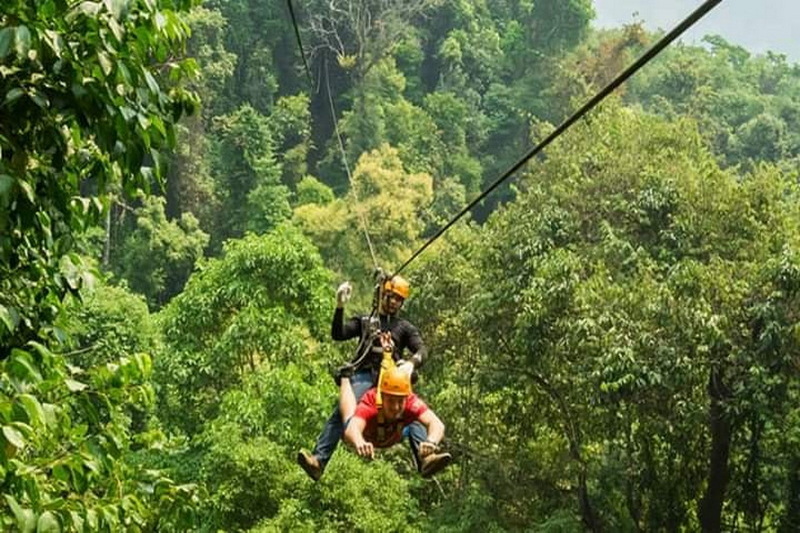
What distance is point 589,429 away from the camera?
10742mm

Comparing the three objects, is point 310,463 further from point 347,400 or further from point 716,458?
point 716,458

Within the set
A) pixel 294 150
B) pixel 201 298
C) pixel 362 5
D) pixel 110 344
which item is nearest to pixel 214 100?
pixel 294 150

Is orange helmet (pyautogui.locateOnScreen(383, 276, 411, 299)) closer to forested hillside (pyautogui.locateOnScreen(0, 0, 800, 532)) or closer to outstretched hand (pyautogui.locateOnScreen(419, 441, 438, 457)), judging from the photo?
forested hillside (pyautogui.locateOnScreen(0, 0, 800, 532))

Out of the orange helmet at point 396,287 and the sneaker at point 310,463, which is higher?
the orange helmet at point 396,287

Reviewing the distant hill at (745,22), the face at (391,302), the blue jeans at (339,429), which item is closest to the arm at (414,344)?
the face at (391,302)

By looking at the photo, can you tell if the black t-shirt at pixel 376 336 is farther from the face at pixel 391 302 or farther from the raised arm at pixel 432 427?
the raised arm at pixel 432 427

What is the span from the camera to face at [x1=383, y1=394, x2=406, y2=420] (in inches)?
175

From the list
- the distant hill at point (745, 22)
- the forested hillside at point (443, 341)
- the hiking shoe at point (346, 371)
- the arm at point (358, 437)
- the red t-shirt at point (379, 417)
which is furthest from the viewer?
the distant hill at point (745, 22)

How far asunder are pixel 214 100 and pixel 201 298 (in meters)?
23.5

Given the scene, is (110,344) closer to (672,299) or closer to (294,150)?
(672,299)

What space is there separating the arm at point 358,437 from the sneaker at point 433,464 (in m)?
0.22

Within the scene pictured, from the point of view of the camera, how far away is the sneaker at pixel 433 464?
440 centimetres

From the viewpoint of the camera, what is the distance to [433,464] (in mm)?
4418

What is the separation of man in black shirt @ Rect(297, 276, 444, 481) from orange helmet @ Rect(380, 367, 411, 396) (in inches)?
7.9
